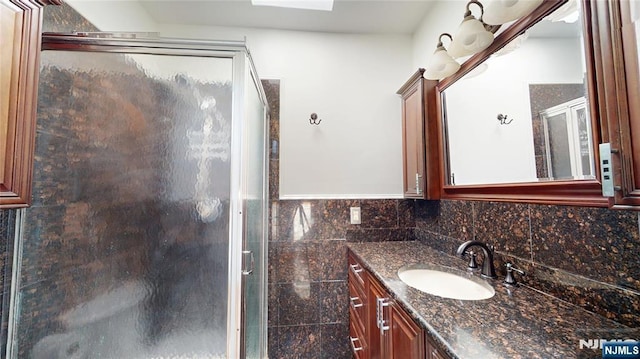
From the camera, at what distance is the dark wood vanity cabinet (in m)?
0.84

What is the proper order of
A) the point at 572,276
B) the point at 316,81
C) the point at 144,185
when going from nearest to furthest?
A: the point at 572,276, the point at 144,185, the point at 316,81

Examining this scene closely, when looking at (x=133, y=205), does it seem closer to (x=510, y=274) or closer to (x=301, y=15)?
(x=510, y=274)

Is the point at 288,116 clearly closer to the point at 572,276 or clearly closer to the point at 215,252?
the point at 215,252

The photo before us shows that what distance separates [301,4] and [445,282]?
2.08 meters

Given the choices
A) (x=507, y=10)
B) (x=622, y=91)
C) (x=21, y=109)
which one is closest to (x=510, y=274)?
(x=622, y=91)

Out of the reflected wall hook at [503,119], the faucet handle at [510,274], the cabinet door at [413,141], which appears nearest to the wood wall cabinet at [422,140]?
the cabinet door at [413,141]

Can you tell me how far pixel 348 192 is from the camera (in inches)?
79.4

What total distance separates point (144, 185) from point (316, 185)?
1206 millimetres

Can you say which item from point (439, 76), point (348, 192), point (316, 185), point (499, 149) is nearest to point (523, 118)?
point (499, 149)

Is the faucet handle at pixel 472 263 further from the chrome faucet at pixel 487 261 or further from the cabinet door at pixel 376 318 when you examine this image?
the cabinet door at pixel 376 318

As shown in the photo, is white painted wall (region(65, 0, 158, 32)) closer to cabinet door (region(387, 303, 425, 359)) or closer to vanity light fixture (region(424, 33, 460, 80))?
vanity light fixture (region(424, 33, 460, 80))

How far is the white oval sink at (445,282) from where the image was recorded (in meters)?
1.14

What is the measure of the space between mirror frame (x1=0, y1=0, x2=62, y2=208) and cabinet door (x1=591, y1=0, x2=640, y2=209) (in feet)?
5.53

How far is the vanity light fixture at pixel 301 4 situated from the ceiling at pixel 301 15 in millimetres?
45
